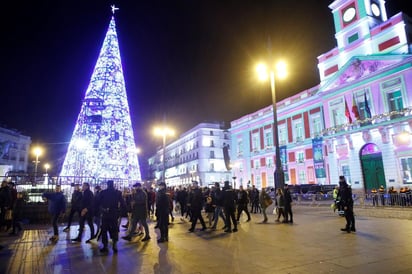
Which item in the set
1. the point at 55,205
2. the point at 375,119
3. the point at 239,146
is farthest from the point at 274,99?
the point at 239,146

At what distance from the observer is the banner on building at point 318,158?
105 feet

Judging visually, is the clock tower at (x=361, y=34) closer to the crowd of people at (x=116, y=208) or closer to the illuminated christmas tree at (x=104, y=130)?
the crowd of people at (x=116, y=208)

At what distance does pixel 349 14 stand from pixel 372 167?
16.4 m

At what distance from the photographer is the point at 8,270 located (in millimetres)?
5637

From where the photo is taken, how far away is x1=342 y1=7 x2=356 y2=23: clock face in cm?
2981

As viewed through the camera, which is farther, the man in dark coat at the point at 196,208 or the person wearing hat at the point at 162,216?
the man in dark coat at the point at 196,208

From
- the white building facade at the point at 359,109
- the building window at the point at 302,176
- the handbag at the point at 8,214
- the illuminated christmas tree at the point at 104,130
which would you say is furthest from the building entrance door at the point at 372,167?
the handbag at the point at 8,214

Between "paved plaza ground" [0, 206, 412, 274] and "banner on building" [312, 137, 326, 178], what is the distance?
2369 centimetres

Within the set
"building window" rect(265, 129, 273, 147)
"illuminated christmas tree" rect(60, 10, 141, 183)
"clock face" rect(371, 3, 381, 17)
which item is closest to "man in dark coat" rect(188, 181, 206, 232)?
"illuminated christmas tree" rect(60, 10, 141, 183)

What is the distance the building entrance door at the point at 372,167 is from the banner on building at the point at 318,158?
5.18 meters

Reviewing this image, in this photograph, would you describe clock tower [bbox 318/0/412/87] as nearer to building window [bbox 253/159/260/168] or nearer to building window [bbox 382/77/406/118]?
building window [bbox 382/77/406/118]

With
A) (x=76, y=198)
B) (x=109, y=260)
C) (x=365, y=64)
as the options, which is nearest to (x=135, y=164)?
(x=76, y=198)

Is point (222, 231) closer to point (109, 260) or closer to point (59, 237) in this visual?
point (109, 260)

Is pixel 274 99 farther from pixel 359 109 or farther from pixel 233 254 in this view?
pixel 359 109
